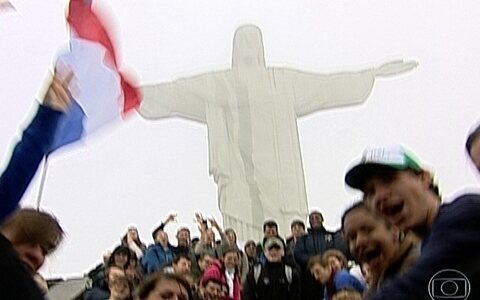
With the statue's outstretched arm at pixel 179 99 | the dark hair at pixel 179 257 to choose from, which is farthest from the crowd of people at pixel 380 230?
the statue's outstretched arm at pixel 179 99

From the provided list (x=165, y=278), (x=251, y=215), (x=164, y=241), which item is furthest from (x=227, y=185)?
(x=165, y=278)

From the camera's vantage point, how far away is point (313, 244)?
559cm

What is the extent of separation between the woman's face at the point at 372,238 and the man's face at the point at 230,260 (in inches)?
148

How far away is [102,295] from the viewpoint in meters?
4.89

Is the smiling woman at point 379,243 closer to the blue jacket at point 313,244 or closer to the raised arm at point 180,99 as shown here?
the blue jacket at point 313,244

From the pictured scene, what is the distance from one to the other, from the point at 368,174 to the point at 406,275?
1.02 feet

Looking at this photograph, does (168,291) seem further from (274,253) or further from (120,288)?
(274,253)

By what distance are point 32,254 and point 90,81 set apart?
0.37m

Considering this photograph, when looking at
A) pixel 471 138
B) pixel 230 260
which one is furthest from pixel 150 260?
pixel 471 138

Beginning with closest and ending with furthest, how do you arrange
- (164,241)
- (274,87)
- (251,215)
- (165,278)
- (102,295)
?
1. (165,278)
2. (102,295)
3. (164,241)
4. (251,215)
5. (274,87)

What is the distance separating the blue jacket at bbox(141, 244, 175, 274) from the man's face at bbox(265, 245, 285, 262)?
1.85 ft

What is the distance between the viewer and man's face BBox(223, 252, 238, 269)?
18.4 ft

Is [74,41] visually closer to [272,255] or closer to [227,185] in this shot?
[272,255]

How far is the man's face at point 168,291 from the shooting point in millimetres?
2469
